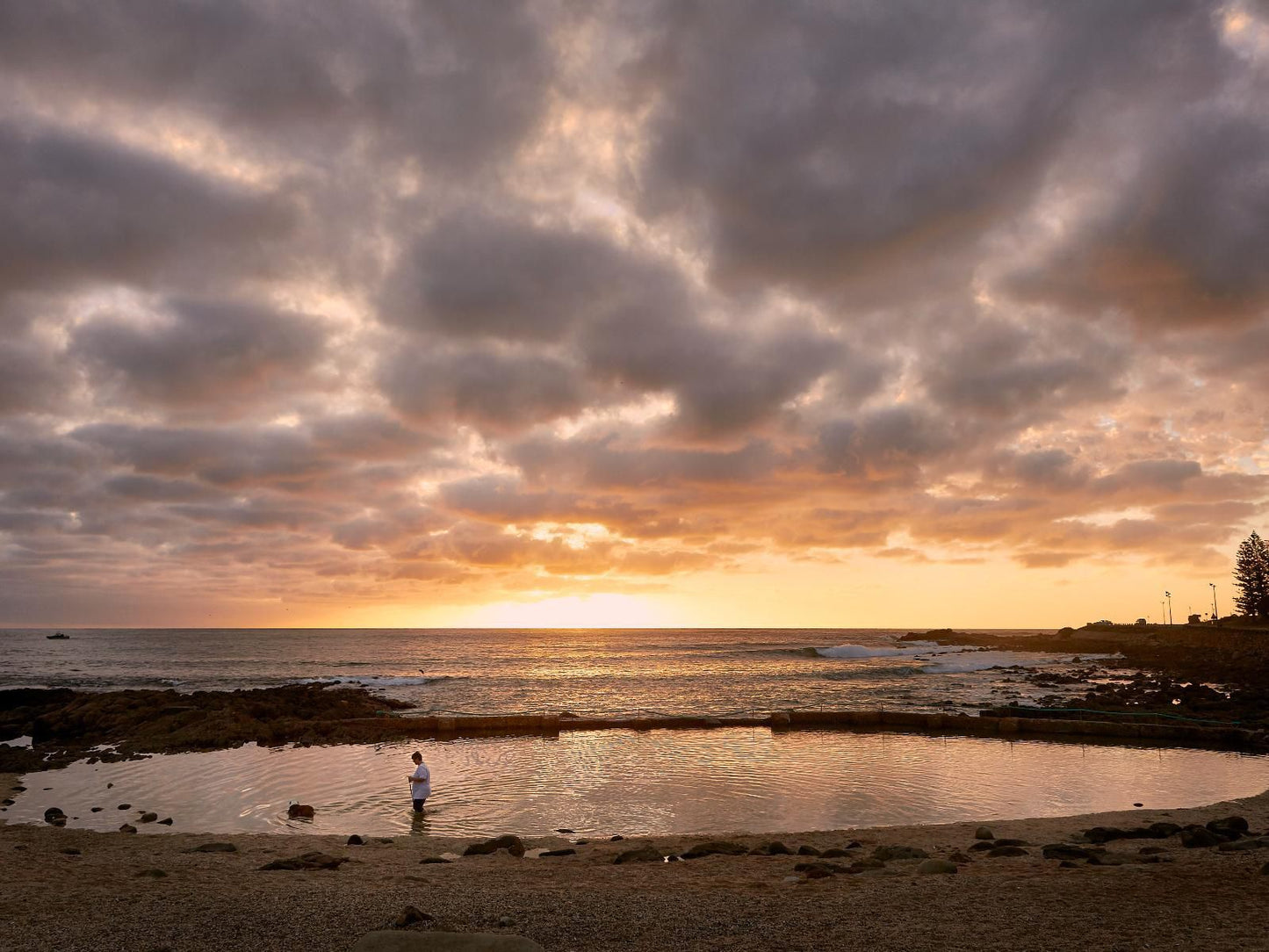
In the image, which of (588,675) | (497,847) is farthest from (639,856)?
(588,675)

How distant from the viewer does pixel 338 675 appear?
→ 72.0 m

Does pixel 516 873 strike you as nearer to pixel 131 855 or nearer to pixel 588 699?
pixel 131 855

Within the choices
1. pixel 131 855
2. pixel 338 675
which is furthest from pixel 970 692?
pixel 338 675

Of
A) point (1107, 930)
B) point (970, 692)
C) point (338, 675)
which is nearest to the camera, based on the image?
point (1107, 930)

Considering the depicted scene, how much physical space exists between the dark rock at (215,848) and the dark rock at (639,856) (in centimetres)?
720

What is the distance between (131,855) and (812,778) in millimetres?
16516

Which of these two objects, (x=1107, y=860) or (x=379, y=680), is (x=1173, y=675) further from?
(x=379, y=680)

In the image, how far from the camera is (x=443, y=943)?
7480mm

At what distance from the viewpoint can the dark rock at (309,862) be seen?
1254 cm

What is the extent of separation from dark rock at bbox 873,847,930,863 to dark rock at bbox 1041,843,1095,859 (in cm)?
186

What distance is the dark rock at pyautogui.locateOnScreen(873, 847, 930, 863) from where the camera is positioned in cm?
1255

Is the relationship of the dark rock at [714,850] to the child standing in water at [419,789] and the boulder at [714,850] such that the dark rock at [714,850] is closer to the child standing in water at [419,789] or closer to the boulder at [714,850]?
the boulder at [714,850]

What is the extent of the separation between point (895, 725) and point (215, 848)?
89.1ft

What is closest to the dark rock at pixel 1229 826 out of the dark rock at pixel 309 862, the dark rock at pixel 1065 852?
the dark rock at pixel 1065 852
